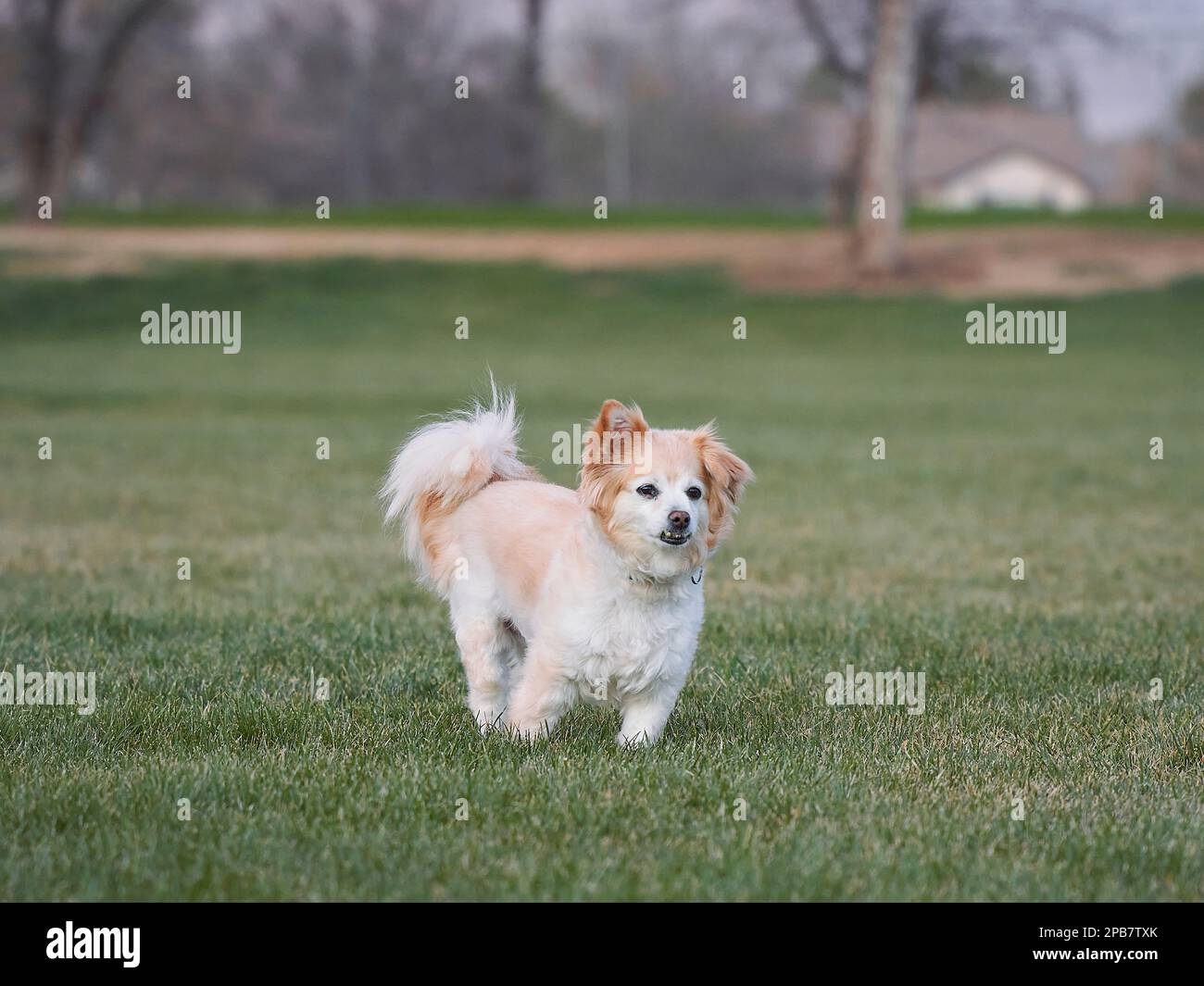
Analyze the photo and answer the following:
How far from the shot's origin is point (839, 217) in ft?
123

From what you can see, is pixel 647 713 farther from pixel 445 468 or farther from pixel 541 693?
pixel 445 468

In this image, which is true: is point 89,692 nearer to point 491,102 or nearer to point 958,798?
point 958,798

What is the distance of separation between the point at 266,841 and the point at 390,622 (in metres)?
3.20

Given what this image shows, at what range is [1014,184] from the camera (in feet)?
247

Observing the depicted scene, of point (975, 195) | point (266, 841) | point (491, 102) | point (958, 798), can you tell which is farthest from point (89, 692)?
point (975, 195)

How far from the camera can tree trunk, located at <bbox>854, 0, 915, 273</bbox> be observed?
2908cm

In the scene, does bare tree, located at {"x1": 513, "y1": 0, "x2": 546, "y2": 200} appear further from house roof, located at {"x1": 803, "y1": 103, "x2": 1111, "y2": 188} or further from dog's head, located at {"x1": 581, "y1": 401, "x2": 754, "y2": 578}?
dog's head, located at {"x1": 581, "y1": 401, "x2": 754, "y2": 578}

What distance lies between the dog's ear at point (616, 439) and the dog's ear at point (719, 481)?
0.23 meters

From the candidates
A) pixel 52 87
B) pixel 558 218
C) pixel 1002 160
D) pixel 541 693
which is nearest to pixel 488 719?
pixel 541 693

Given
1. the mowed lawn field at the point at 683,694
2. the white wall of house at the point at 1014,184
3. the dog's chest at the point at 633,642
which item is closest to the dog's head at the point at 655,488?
the dog's chest at the point at 633,642

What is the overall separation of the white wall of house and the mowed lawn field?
191ft

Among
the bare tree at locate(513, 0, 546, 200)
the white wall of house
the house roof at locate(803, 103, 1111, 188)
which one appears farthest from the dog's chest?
the white wall of house

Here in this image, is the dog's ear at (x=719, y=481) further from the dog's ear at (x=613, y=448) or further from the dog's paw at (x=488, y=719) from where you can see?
the dog's paw at (x=488, y=719)

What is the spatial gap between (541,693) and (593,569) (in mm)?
474
